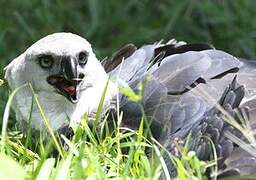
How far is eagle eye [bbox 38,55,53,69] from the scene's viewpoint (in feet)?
13.1

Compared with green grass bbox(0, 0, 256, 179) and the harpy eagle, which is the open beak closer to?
the harpy eagle

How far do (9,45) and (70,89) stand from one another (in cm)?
184

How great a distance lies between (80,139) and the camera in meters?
3.58

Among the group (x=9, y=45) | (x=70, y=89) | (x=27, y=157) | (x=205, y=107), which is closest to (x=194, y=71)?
(x=205, y=107)

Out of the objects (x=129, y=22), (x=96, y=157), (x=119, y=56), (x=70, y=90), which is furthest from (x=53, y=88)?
(x=129, y=22)

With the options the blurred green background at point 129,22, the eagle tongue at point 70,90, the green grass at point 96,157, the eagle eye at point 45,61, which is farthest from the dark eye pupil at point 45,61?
the blurred green background at point 129,22

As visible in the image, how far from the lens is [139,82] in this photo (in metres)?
3.91

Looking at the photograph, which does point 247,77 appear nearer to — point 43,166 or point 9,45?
point 43,166

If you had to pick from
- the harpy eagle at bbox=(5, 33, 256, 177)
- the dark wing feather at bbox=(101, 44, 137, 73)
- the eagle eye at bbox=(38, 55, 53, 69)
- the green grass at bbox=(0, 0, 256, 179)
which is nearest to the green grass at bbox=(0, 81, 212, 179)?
the harpy eagle at bbox=(5, 33, 256, 177)

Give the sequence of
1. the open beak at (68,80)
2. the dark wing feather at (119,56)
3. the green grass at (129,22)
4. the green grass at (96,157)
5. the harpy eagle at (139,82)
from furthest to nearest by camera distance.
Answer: the green grass at (129,22), the dark wing feather at (119,56), the open beak at (68,80), the harpy eagle at (139,82), the green grass at (96,157)

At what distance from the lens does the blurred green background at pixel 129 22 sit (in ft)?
18.9

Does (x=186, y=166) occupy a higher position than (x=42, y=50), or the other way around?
(x=42, y=50)

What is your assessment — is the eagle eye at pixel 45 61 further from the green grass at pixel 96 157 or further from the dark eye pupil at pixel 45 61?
the green grass at pixel 96 157

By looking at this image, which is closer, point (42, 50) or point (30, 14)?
point (42, 50)
